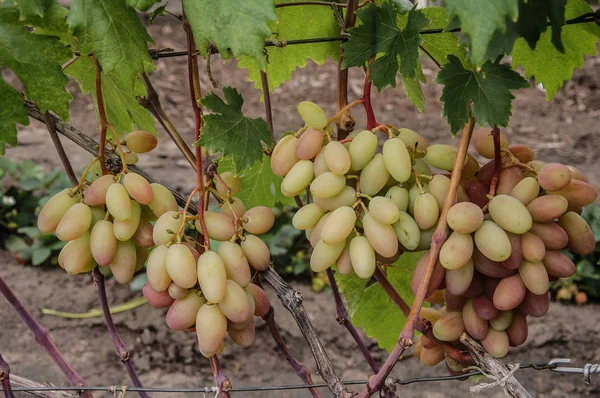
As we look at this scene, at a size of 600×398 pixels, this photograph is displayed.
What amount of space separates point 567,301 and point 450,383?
633mm

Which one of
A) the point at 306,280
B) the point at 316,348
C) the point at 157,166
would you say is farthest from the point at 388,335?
the point at 157,166

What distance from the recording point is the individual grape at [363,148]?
67cm

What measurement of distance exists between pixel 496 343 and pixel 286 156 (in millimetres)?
271

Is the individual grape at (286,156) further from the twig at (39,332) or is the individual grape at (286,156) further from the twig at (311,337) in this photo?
the twig at (39,332)

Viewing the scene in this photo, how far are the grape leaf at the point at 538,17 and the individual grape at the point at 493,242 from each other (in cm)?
16

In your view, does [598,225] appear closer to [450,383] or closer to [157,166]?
[450,383]

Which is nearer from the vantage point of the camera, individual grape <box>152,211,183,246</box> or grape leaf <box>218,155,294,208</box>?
individual grape <box>152,211,183,246</box>

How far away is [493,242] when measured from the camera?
62 cm

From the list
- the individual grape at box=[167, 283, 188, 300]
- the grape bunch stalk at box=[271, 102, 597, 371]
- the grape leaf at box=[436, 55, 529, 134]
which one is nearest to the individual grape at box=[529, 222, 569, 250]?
the grape bunch stalk at box=[271, 102, 597, 371]

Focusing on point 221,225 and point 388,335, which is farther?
point 388,335

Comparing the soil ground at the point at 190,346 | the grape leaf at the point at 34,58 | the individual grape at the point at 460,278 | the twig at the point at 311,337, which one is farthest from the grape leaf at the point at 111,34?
the soil ground at the point at 190,346

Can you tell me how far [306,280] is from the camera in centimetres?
278

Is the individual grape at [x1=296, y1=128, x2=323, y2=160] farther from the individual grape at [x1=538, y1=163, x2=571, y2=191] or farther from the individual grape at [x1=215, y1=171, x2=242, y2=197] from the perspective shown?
the individual grape at [x1=538, y1=163, x2=571, y2=191]

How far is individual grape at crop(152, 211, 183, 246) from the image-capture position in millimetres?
671
